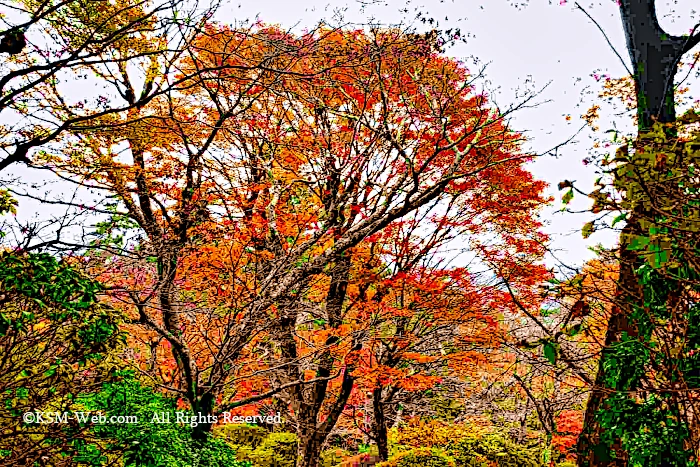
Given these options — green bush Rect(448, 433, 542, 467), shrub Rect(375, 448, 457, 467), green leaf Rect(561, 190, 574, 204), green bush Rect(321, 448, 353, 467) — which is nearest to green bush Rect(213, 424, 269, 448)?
green bush Rect(321, 448, 353, 467)

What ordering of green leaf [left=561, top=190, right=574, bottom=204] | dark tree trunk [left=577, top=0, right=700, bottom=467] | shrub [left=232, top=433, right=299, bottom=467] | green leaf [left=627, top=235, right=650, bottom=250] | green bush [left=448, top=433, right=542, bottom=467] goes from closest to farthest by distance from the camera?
green leaf [left=627, top=235, right=650, bottom=250], green leaf [left=561, top=190, right=574, bottom=204], dark tree trunk [left=577, top=0, right=700, bottom=467], green bush [left=448, top=433, right=542, bottom=467], shrub [left=232, top=433, right=299, bottom=467]

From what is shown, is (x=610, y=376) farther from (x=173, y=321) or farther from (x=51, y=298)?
(x=173, y=321)

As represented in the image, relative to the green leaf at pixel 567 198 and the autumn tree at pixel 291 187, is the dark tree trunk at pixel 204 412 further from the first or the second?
the green leaf at pixel 567 198

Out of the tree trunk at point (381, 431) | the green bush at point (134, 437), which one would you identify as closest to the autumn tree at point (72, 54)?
the green bush at point (134, 437)

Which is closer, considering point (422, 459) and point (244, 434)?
point (422, 459)

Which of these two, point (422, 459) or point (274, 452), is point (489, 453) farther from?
point (274, 452)

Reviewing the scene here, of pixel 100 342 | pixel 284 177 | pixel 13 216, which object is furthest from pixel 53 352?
pixel 284 177

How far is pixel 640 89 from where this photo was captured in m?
3.82

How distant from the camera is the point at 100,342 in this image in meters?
3.37

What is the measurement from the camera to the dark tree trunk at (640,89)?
Answer: 338 centimetres

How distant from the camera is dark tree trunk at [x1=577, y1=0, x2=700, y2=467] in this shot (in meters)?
3.38

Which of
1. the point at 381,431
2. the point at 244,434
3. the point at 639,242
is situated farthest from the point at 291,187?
the point at 244,434

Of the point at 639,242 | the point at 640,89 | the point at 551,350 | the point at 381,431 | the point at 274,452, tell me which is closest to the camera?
the point at 639,242

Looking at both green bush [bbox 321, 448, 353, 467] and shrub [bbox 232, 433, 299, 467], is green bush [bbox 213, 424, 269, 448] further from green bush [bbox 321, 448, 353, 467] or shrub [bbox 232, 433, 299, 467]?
green bush [bbox 321, 448, 353, 467]
